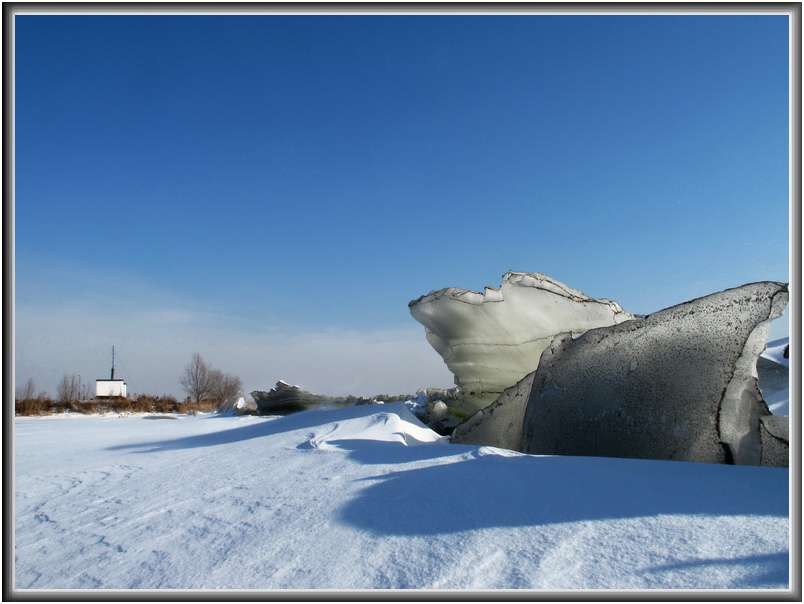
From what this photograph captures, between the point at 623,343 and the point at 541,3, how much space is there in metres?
1.55

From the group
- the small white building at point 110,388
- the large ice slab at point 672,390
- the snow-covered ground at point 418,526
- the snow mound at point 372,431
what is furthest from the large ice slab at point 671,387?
the small white building at point 110,388

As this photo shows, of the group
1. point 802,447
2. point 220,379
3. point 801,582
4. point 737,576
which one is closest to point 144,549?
point 737,576

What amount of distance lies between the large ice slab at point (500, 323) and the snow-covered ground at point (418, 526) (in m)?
1.81

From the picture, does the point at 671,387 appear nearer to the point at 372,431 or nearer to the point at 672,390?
the point at 672,390

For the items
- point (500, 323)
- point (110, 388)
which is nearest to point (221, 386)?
point (110, 388)

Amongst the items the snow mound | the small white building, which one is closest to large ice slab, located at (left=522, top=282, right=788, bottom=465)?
the snow mound

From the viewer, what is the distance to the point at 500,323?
13.9 feet

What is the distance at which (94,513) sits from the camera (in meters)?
1.88

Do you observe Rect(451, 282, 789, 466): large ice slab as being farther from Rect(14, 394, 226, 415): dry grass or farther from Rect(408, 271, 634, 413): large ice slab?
Rect(14, 394, 226, 415): dry grass

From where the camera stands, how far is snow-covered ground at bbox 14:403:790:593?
3.84 ft

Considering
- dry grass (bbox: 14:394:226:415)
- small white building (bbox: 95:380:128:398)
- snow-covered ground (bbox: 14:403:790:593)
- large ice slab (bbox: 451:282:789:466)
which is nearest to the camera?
snow-covered ground (bbox: 14:403:790:593)

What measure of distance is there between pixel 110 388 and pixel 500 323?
55.7 feet

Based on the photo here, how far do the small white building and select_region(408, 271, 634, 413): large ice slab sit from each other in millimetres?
15189

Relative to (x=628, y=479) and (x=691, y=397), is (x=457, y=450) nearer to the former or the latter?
(x=628, y=479)
